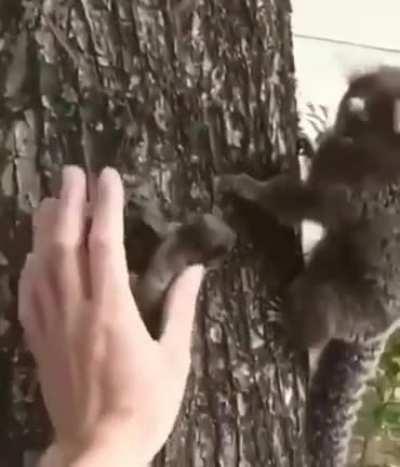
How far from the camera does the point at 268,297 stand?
3.50 ft

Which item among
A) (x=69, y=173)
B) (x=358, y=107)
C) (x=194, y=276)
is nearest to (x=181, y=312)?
(x=194, y=276)

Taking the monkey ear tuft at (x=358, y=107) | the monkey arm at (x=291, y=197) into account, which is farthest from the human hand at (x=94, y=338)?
the monkey ear tuft at (x=358, y=107)

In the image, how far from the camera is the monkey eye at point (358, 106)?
104cm

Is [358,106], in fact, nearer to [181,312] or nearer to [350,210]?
[350,210]

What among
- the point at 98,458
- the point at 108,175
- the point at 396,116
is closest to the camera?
the point at 98,458

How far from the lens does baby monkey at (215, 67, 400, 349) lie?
102 cm

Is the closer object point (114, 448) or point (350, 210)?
point (114, 448)

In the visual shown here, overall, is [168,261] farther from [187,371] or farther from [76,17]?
[76,17]

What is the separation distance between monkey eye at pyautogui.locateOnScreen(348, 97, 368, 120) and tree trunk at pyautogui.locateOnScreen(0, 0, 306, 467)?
0.23 feet

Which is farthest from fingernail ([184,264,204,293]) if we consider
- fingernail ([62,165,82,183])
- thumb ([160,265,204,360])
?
fingernail ([62,165,82,183])

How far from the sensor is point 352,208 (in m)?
1.02

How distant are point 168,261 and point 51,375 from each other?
145 millimetres

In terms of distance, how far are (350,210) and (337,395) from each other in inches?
7.1

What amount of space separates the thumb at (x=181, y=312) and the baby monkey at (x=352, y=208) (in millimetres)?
106
